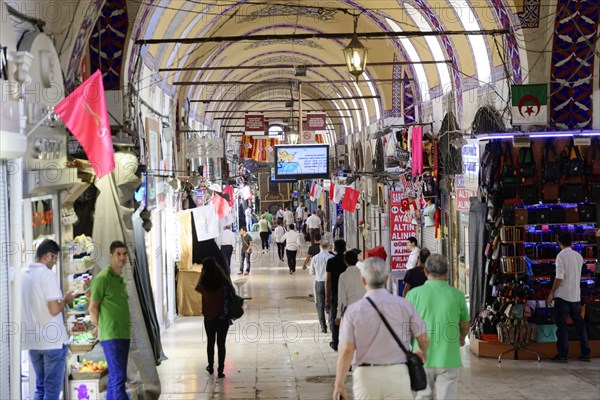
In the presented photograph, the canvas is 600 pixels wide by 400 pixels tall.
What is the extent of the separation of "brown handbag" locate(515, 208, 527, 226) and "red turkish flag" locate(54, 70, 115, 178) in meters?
5.69

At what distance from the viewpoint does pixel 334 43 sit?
24.1 m

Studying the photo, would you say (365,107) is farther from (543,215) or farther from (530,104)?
(543,215)

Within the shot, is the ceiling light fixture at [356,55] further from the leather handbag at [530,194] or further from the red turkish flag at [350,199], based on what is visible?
the red turkish flag at [350,199]

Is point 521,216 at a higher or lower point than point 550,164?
lower

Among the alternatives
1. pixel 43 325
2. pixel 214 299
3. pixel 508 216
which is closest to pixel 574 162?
pixel 508 216

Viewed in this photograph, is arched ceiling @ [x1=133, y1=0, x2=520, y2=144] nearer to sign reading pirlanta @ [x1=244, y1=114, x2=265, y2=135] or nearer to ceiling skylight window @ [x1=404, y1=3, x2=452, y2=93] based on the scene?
ceiling skylight window @ [x1=404, y1=3, x2=452, y2=93]

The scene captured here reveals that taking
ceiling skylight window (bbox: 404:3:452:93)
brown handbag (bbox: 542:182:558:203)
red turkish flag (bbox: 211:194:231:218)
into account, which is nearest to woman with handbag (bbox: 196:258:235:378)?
brown handbag (bbox: 542:182:558:203)

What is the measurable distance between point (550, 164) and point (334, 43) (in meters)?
13.3

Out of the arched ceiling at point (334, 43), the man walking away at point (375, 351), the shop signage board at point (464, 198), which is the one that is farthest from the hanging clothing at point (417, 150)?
the man walking away at point (375, 351)

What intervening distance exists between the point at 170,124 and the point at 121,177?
24.2 ft

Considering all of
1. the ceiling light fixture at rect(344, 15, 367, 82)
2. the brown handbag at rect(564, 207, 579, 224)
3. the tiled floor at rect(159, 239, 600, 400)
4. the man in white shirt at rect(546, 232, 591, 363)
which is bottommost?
the tiled floor at rect(159, 239, 600, 400)

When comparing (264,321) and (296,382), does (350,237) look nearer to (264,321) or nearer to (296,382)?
(264,321)

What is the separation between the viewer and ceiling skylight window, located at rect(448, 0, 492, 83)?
13906mm

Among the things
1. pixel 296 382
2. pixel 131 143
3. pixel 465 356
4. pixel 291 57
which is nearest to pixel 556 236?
pixel 465 356
